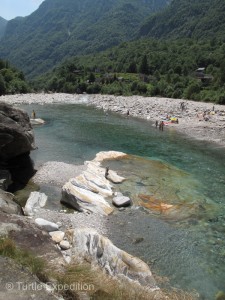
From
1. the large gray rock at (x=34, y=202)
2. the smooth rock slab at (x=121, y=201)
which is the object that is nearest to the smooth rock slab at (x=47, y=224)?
the large gray rock at (x=34, y=202)

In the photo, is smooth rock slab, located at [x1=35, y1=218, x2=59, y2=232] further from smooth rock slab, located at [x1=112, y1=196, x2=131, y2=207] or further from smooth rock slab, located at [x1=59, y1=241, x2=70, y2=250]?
smooth rock slab, located at [x1=112, y1=196, x2=131, y2=207]

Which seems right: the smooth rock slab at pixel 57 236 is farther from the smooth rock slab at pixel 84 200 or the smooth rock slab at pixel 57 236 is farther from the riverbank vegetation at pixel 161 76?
the riverbank vegetation at pixel 161 76

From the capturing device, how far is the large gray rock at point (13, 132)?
89.5 ft

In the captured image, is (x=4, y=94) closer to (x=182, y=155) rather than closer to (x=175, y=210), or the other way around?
(x=182, y=155)

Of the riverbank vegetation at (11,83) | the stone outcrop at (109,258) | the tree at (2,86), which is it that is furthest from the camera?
the riverbank vegetation at (11,83)

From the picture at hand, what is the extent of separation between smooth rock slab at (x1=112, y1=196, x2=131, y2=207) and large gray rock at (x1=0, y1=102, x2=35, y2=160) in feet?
34.9

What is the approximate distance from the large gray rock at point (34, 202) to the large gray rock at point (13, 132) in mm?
6195

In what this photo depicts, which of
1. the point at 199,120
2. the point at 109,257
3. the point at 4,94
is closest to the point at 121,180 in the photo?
the point at 109,257

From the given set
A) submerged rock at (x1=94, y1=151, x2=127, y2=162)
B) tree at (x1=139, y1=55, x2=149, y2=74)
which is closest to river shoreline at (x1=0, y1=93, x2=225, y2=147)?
submerged rock at (x1=94, y1=151, x2=127, y2=162)

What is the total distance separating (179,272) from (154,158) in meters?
21.4

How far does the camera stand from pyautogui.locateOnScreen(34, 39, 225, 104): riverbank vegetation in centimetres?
10369

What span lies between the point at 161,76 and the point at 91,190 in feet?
381

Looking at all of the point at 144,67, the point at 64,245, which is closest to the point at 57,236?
the point at 64,245

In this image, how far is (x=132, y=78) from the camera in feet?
465
